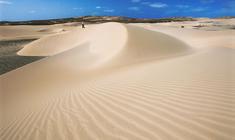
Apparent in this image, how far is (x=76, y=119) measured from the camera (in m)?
4.08

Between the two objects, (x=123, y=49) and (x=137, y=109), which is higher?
(x=123, y=49)

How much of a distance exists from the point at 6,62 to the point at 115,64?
28.3 ft

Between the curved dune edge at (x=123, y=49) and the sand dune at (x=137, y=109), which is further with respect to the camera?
the curved dune edge at (x=123, y=49)

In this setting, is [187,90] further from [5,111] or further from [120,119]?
[5,111]

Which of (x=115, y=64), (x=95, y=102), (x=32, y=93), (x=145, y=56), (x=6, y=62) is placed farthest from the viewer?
(x=6, y=62)

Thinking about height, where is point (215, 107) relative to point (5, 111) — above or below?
above

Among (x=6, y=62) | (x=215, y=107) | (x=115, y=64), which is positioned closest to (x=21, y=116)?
(x=215, y=107)

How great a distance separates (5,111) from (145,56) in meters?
6.54

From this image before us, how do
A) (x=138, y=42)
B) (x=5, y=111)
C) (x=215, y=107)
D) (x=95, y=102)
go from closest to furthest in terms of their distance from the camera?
(x=215, y=107) < (x=95, y=102) < (x=5, y=111) < (x=138, y=42)

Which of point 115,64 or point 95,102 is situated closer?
point 95,102

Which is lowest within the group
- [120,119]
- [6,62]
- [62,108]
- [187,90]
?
[6,62]

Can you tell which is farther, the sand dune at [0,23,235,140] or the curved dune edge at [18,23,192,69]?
the curved dune edge at [18,23,192,69]

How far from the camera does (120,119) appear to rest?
3.71 metres

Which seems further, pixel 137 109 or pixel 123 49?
pixel 123 49
